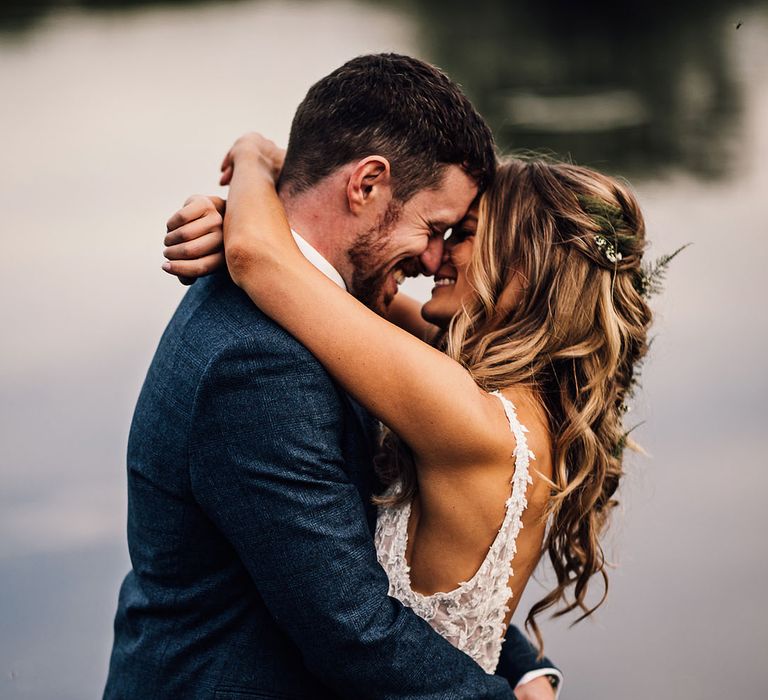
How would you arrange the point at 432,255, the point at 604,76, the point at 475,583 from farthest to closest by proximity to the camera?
the point at 604,76
the point at 432,255
the point at 475,583

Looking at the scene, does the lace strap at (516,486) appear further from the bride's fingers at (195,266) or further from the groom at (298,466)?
the bride's fingers at (195,266)

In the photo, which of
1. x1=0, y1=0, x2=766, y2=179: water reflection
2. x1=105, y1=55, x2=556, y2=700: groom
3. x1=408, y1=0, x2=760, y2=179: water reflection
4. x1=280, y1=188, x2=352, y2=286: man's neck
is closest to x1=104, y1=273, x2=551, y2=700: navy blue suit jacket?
x1=105, y1=55, x2=556, y2=700: groom

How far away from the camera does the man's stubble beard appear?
1.96 meters

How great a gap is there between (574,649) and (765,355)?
2228 mm

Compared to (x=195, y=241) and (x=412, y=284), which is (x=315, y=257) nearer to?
(x=195, y=241)

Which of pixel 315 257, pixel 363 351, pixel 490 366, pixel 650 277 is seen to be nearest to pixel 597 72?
pixel 650 277

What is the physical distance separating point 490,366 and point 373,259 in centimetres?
33

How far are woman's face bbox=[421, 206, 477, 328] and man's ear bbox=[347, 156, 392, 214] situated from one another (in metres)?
0.26

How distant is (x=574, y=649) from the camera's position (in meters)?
3.86

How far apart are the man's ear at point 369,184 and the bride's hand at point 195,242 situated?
270mm

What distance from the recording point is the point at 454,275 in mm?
2172

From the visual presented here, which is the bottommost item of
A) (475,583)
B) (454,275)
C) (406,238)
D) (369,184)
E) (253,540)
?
(475,583)

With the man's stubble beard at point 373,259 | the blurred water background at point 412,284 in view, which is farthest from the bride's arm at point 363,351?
the blurred water background at point 412,284

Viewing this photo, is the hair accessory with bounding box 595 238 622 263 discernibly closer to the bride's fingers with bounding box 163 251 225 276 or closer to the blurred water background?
the bride's fingers with bounding box 163 251 225 276
